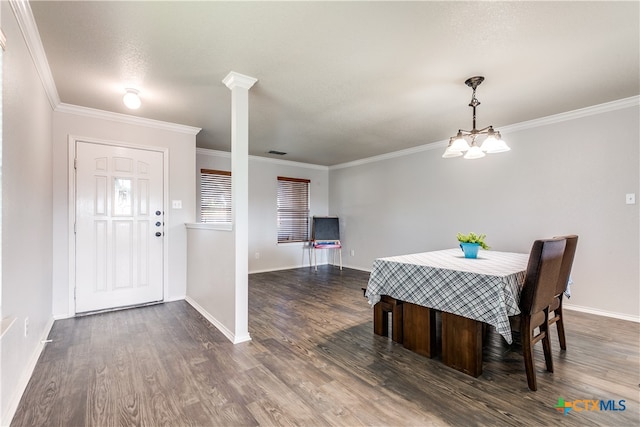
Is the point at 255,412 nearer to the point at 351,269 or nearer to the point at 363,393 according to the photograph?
the point at 363,393

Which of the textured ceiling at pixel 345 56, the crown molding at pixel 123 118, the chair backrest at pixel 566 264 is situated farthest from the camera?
the crown molding at pixel 123 118

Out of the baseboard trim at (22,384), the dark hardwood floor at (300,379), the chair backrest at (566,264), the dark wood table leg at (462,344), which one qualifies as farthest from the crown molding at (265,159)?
the chair backrest at (566,264)

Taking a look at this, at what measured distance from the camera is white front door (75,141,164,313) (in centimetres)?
323

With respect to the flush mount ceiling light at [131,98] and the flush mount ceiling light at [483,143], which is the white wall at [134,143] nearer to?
the flush mount ceiling light at [131,98]

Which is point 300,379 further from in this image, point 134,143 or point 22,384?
point 134,143

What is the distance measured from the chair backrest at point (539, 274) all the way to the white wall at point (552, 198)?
191 cm

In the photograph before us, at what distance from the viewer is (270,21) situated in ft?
5.92

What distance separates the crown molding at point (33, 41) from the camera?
1647 mm

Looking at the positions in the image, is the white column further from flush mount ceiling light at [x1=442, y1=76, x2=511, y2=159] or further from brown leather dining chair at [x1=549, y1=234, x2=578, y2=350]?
brown leather dining chair at [x1=549, y1=234, x2=578, y2=350]

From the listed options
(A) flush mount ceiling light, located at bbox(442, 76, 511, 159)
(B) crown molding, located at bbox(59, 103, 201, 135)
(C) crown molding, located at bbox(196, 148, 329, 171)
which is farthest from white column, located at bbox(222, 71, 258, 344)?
(C) crown molding, located at bbox(196, 148, 329, 171)

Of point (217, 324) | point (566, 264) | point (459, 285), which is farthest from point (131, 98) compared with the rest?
point (566, 264)

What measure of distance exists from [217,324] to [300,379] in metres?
1.27

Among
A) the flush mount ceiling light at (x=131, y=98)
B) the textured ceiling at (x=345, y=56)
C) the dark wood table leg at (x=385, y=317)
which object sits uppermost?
the textured ceiling at (x=345, y=56)

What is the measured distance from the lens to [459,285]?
204 cm
